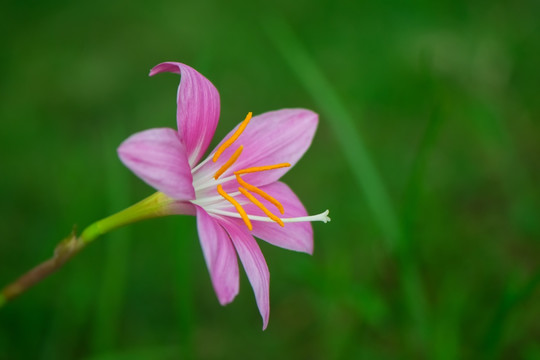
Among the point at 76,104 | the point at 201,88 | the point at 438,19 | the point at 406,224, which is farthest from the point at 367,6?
the point at 201,88

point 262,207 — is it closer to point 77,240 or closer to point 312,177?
point 77,240

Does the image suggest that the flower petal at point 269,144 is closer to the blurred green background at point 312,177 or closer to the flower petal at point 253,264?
the flower petal at point 253,264

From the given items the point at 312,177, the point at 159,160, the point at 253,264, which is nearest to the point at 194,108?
the point at 159,160

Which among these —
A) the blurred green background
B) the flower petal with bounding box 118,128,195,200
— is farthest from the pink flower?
the blurred green background

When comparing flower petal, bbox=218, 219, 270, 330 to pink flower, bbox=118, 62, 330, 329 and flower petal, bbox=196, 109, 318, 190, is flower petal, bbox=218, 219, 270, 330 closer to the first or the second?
pink flower, bbox=118, 62, 330, 329

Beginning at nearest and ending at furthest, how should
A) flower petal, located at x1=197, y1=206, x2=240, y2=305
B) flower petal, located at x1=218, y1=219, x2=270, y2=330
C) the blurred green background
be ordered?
→ flower petal, located at x1=197, y1=206, x2=240, y2=305
flower petal, located at x1=218, y1=219, x2=270, y2=330
the blurred green background

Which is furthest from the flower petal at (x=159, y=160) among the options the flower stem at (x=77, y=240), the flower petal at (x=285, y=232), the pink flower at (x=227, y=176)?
the flower petal at (x=285, y=232)

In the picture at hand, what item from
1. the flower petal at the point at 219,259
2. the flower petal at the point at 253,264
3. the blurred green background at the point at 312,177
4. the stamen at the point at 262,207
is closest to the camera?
the flower petal at the point at 219,259

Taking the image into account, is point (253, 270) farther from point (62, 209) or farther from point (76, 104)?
point (76, 104)

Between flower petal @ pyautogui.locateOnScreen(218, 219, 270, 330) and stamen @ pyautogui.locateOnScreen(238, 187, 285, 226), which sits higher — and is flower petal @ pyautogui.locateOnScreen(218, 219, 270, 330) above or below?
below
